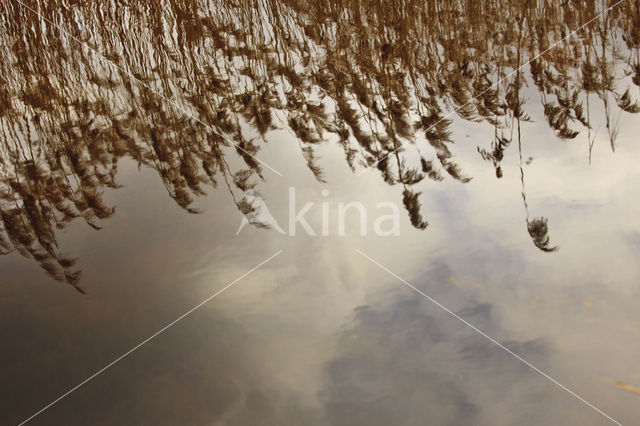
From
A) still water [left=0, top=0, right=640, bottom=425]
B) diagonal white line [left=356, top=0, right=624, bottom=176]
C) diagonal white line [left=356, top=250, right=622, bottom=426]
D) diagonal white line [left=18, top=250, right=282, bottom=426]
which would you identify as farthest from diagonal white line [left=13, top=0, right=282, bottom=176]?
diagonal white line [left=356, top=250, right=622, bottom=426]

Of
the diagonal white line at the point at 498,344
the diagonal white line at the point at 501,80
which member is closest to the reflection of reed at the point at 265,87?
the diagonal white line at the point at 501,80

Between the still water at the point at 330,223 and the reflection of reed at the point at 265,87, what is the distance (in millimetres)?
13

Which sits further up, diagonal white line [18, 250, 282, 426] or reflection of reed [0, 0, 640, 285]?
reflection of reed [0, 0, 640, 285]

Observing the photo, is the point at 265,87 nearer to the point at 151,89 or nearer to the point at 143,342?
the point at 151,89

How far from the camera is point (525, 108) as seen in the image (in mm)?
1929

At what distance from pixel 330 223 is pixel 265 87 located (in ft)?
3.05

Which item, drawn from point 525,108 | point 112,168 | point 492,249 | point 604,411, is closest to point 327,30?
point 525,108

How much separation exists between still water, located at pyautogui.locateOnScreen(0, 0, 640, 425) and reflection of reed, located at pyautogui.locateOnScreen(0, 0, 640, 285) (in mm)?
13

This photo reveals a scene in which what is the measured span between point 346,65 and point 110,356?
1644 millimetres

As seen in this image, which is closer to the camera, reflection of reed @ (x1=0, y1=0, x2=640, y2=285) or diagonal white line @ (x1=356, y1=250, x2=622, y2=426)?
diagonal white line @ (x1=356, y1=250, x2=622, y2=426)

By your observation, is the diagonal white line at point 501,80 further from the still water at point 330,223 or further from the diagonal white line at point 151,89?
the diagonal white line at point 151,89

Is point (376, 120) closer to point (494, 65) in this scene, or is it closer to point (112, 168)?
point (494, 65)

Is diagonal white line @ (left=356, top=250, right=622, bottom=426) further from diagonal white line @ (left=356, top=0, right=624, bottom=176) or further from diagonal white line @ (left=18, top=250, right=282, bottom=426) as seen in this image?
diagonal white line @ (left=356, top=0, right=624, bottom=176)

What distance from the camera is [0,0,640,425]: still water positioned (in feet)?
3.66
